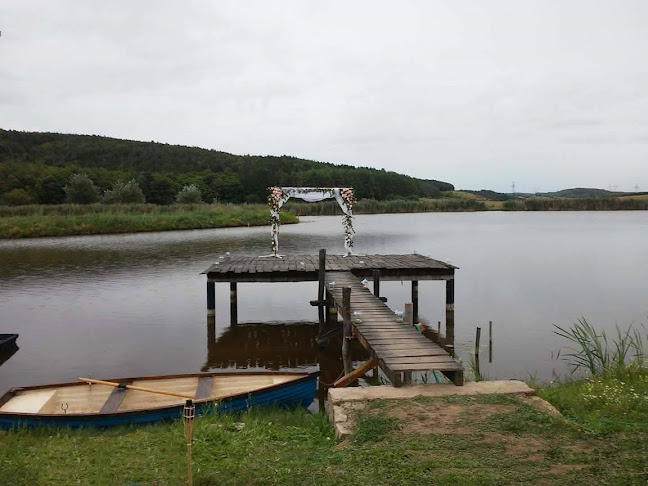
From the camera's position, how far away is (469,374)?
1061 centimetres

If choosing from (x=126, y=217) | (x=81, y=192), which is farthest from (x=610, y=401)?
(x=81, y=192)

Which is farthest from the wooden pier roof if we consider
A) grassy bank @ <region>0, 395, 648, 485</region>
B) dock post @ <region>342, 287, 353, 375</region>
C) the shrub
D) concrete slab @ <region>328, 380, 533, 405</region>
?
the shrub

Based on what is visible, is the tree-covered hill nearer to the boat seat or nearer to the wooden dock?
the wooden dock

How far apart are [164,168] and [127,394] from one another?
325 feet

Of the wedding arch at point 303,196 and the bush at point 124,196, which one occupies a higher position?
the bush at point 124,196

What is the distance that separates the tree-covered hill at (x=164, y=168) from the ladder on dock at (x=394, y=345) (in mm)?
67050

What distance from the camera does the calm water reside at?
12.5 metres

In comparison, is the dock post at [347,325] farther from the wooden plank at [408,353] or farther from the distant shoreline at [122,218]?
the distant shoreline at [122,218]

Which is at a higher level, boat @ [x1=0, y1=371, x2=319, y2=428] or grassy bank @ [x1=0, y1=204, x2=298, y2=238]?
grassy bank @ [x1=0, y1=204, x2=298, y2=238]

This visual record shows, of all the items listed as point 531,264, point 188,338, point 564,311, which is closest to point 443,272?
point 564,311

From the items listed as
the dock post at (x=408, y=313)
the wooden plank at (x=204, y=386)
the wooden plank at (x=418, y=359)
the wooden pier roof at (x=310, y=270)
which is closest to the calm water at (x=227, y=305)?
the wooden pier roof at (x=310, y=270)

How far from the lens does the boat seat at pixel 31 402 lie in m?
8.11

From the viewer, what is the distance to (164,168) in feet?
336

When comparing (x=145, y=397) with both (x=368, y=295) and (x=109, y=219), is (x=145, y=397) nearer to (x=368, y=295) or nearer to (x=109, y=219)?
(x=368, y=295)
